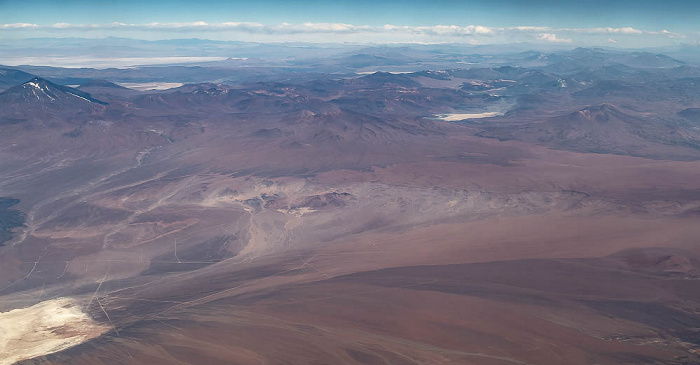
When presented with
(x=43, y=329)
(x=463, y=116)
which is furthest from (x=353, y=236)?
(x=463, y=116)

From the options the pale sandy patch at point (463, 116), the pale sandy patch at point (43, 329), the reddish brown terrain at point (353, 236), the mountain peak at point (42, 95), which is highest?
the mountain peak at point (42, 95)

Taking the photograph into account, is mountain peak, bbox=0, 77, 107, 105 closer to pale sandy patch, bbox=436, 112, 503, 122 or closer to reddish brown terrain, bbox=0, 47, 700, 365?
reddish brown terrain, bbox=0, 47, 700, 365

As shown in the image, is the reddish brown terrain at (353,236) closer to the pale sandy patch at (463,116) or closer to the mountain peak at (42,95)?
the mountain peak at (42,95)

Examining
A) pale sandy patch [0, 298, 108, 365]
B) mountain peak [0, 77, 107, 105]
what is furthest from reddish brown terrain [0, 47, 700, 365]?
pale sandy patch [0, 298, 108, 365]

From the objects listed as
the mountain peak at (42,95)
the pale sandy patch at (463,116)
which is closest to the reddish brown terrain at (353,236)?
the mountain peak at (42,95)

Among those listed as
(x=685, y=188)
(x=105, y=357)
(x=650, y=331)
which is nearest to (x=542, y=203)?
(x=685, y=188)

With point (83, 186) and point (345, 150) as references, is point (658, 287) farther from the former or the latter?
point (83, 186)

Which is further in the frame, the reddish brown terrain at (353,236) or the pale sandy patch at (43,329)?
the pale sandy patch at (43,329)
